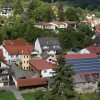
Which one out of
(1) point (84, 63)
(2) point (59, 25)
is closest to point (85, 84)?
(1) point (84, 63)

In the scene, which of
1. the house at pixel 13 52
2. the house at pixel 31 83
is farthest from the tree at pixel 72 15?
the house at pixel 31 83

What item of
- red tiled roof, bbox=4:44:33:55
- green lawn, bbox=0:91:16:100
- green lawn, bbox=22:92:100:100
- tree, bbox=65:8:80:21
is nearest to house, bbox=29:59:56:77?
red tiled roof, bbox=4:44:33:55

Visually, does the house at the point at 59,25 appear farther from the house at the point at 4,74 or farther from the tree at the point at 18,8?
the house at the point at 4,74

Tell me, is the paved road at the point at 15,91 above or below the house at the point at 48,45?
below

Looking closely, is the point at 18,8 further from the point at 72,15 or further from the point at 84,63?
the point at 84,63

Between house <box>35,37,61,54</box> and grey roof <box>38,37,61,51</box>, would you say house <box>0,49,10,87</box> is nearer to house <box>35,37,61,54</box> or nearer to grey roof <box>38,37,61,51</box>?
house <box>35,37,61,54</box>

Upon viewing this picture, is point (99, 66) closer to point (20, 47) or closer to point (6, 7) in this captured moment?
point (20, 47)
